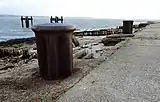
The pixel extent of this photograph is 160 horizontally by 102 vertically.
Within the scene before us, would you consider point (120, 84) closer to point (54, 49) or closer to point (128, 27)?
point (54, 49)

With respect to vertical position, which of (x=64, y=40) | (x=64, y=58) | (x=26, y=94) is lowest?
(x=26, y=94)

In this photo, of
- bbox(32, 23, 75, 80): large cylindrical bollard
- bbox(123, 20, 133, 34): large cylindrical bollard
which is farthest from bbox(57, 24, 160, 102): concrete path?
bbox(123, 20, 133, 34): large cylindrical bollard

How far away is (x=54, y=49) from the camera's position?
4359 mm

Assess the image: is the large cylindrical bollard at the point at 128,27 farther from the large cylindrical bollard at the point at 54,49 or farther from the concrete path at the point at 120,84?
the large cylindrical bollard at the point at 54,49

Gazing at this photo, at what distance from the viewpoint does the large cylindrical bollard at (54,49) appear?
4324 mm

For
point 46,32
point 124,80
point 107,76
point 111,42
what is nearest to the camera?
point 124,80

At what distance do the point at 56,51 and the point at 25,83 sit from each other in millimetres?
765

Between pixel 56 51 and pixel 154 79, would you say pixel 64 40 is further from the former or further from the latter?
pixel 154 79

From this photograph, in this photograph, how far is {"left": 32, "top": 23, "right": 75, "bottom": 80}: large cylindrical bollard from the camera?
4324mm

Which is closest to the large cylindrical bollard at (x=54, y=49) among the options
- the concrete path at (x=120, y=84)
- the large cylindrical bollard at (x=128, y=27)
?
the concrete path at (x=120, y=84)

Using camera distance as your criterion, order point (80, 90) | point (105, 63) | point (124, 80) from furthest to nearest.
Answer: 1. point (105, 63)
2. point (124, 80)
3. point (80, 90)

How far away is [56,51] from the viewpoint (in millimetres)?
4379

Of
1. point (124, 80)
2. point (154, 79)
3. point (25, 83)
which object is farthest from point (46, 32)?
point (154, 79)

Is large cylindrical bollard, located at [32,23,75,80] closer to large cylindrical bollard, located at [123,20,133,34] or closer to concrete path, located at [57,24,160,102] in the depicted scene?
concrete path, located at [57,24,160,102]
